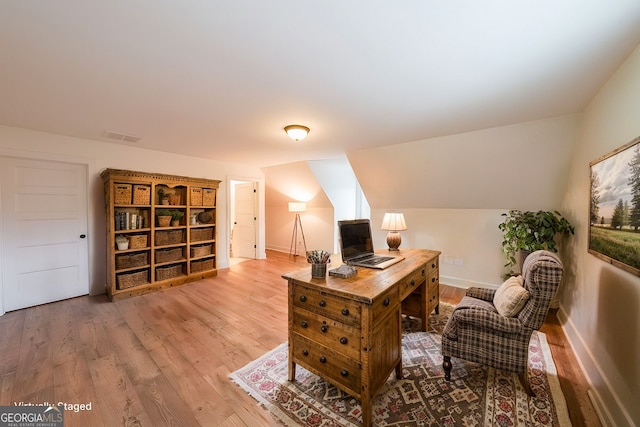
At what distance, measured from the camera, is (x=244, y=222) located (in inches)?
240

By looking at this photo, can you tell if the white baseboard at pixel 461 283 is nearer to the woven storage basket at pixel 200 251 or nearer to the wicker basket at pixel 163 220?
the woven storage basket at pixel 200 251

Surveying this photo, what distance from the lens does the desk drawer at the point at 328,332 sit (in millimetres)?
1475

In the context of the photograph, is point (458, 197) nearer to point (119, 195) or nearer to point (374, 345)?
point (374, 345)

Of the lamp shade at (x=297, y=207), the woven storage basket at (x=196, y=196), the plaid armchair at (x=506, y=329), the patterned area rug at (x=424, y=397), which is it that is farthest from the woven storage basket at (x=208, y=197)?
the plaid armchair at (x=506, y=329)

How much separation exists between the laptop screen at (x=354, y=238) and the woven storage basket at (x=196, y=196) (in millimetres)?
3026

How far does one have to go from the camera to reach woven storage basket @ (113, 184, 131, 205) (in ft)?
10.9

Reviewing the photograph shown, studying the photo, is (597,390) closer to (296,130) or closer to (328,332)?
(328,332)

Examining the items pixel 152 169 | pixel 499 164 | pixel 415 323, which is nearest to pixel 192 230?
pixel 152 169

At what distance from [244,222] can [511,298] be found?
17.7 feet

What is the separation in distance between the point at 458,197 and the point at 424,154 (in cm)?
94

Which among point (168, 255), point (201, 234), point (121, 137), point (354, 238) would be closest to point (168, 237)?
point (168, 255)

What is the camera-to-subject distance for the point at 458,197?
3.84 m

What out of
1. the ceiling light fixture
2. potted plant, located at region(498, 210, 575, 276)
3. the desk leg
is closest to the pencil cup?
the desk leg

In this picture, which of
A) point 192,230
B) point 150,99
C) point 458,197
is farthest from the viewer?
point 192,230
